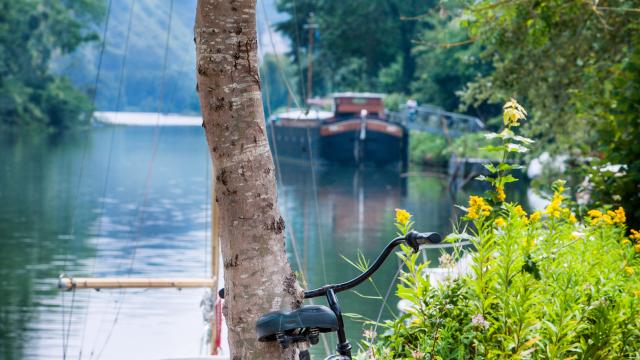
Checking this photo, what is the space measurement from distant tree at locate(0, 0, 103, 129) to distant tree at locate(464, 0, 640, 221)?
53.3 metres

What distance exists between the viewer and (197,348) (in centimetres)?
1243

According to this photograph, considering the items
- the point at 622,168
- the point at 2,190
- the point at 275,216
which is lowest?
the point at 2,190

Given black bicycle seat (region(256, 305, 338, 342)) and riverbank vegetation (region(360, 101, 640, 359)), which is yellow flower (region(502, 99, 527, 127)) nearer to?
riverbank vegetation (region(360, 101, 640, 359))

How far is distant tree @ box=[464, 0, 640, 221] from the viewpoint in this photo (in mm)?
8555

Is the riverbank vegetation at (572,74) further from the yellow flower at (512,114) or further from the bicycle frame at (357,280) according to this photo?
the bicycle frame at (357,280)

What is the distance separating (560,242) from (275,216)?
5.69 feet

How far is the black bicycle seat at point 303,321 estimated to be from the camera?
9.96 feet

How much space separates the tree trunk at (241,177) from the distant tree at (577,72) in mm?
4781

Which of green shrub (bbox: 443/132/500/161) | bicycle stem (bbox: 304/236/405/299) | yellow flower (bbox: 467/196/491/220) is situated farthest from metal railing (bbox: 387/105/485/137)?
bicycle stem (bbox: 304/236/405/299)

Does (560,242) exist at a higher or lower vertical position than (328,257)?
higher

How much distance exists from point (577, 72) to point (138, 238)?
36.8 ft

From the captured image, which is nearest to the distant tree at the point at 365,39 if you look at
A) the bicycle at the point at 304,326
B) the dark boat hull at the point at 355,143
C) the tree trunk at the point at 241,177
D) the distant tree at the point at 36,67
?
the distant tree at the point at 36,67

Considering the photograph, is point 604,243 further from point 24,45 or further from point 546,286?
point 24,45

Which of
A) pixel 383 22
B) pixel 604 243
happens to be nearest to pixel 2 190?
pixel 604 243
